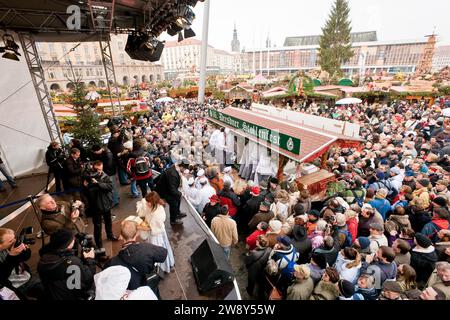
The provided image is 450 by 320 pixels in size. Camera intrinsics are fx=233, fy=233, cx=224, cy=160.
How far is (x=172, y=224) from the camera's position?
16.8 ft

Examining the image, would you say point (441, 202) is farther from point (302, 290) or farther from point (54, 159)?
point (54, 159)

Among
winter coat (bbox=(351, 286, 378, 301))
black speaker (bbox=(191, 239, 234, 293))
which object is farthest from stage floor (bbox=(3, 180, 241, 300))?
winter coat (bbox=(351, 286, 378, 301))

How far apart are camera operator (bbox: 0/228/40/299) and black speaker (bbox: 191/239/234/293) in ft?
6.98

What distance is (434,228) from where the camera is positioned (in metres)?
4.13

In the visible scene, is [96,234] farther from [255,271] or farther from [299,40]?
[299,40]

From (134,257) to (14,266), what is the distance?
1.56 meters

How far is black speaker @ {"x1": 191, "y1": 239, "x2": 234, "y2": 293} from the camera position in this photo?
11.3ft

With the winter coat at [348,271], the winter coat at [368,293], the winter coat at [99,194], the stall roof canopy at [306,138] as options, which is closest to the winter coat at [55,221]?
the winter coat at [99,194]

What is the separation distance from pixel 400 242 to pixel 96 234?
16.1 feet

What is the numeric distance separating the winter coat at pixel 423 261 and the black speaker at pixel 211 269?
2828 millimetres

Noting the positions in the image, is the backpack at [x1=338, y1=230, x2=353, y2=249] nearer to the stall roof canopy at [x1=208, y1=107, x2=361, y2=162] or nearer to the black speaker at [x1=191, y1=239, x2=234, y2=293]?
the black speaker at [x1=191, y1=239, x2=234, y2=293]

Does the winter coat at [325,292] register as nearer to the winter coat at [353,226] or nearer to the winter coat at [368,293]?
the winter coat at [368,293]

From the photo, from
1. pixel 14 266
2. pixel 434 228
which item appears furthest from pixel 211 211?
pixel 434 228

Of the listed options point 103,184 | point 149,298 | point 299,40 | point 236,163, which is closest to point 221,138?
point 236,163
